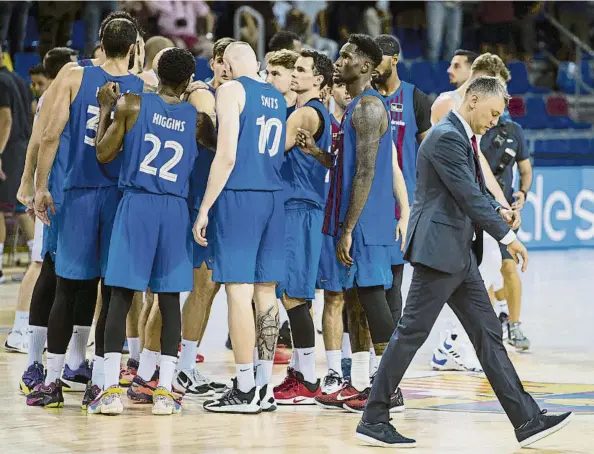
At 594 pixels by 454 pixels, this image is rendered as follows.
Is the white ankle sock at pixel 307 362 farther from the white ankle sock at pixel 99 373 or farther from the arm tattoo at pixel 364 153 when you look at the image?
the white ankle sock at pixel 99 373

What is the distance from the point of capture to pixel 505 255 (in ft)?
32.2

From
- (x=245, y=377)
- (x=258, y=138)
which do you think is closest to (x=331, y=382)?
(x=245, y=377)

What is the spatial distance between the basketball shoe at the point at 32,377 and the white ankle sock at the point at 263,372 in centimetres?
134

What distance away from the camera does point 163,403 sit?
695 cm

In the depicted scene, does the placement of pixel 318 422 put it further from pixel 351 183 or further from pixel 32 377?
pixel 32 377

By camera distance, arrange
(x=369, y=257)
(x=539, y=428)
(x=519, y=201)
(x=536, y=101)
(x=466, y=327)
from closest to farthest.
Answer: (x=539, y=428), (x=466, y=327), (x=369, y=257), (x=519, y=201), (x=536, y=101)

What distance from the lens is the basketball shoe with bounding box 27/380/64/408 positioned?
713 centimetres

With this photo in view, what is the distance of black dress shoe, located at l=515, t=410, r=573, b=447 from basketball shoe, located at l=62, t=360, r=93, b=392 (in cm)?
293

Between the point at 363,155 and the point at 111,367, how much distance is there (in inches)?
72.0

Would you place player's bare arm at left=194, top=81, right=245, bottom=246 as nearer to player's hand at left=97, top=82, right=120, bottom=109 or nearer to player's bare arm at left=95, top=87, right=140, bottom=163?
player's bare arm at left=95, top=87, right=140, bottom=163

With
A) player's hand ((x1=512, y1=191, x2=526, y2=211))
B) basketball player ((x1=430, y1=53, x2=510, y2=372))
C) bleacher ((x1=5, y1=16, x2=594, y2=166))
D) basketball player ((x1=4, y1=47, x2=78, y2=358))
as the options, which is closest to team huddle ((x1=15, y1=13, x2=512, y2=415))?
basketball player ((x1=4, y1=47, x2=78, y2=358))

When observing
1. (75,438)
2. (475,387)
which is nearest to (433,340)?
(475,387)

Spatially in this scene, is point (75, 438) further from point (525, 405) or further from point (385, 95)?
point (385, 95)

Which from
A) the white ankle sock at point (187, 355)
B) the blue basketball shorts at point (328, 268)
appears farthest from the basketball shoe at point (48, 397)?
the blue basketball shorts at point (328, 268)
